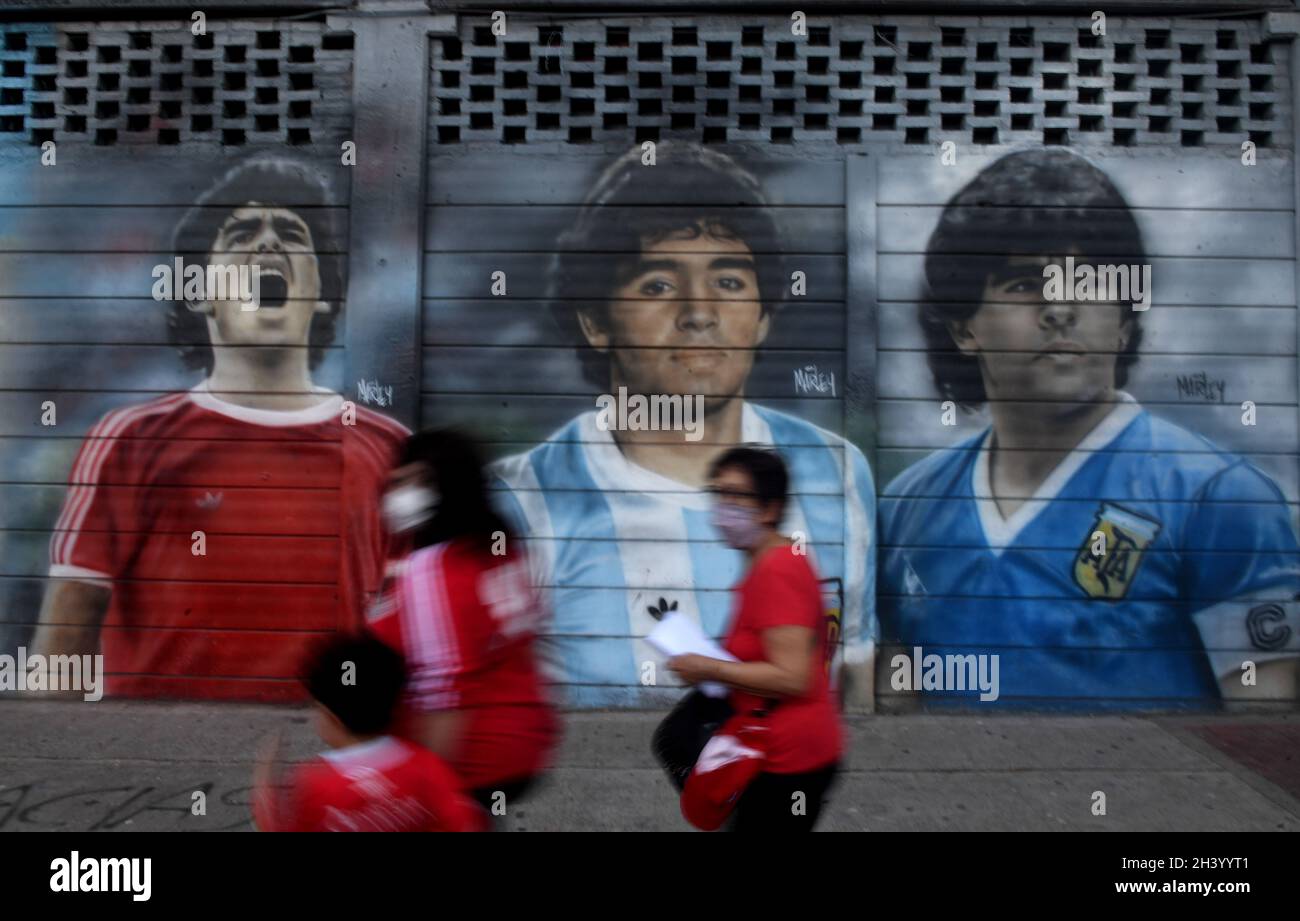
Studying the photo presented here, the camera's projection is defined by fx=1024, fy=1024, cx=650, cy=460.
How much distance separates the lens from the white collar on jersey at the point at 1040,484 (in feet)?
21.4

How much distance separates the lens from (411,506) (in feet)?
8.86

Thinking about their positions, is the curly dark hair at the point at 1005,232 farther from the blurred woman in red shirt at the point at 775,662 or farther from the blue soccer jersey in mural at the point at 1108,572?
the blurred woman in red shirt at the point at 775,662

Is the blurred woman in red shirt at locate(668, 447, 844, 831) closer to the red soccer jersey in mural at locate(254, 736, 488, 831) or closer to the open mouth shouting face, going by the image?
the red soccer jersey in mural at locate(254, 736, 488, 831)

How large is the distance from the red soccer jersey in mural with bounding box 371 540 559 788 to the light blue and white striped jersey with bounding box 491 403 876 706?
12.4 feet

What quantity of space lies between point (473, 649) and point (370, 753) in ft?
1.16

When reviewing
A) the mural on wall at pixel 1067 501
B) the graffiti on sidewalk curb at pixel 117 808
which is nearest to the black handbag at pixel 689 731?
the graffiti on sidewalk curb at pixel 117 808

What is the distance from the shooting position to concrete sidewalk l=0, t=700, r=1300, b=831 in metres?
4.85

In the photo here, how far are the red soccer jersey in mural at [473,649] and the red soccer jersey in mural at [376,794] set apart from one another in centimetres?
14

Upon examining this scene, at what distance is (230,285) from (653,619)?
3.53m

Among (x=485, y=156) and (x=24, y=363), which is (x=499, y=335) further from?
(x=24, y=363)

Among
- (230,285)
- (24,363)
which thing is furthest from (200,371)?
(24,363)

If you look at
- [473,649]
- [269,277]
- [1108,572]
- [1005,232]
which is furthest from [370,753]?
[1005,232]

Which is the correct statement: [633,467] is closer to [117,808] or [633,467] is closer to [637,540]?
[637,540]

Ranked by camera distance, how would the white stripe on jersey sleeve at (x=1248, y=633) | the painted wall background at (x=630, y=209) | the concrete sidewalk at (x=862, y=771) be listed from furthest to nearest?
the painted wall background at (x=630, y=209), the white stripe on jersey sleeve at (x=1248, y=633), the concrete sidewalk at (x=862, y=771)
